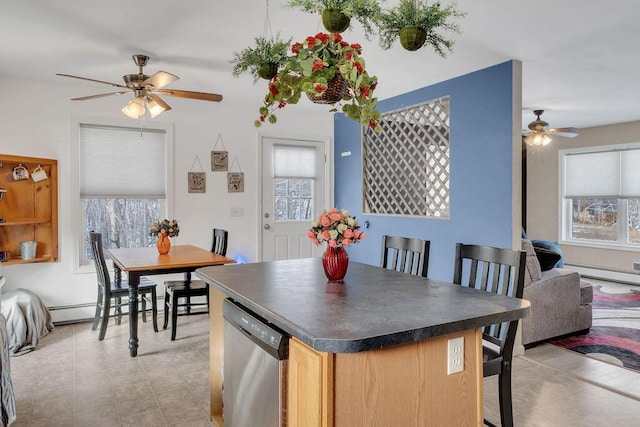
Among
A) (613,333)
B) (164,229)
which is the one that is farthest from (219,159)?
(613,333)

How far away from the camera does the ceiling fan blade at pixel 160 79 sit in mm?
3053

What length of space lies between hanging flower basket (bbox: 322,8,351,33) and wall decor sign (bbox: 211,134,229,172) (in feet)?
11.6

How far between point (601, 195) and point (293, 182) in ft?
15.4

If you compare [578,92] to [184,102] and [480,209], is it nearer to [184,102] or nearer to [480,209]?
[480,209]

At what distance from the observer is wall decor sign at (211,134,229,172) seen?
16.5 feet

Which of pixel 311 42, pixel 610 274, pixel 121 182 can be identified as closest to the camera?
pixel 311 42

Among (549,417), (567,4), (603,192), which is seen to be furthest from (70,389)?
(603,192)

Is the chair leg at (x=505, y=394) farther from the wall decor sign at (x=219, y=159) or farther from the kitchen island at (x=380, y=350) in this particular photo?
the wall decor sign at (x=219, y=159)

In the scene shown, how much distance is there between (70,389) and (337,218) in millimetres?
2180

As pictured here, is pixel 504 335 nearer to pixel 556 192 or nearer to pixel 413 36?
pixel 413 36

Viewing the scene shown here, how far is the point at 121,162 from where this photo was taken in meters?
4.57

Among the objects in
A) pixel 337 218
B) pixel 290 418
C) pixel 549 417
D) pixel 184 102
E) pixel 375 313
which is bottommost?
pixel 549 417

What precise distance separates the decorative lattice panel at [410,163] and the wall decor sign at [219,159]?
1625mm

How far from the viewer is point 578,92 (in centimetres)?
467
